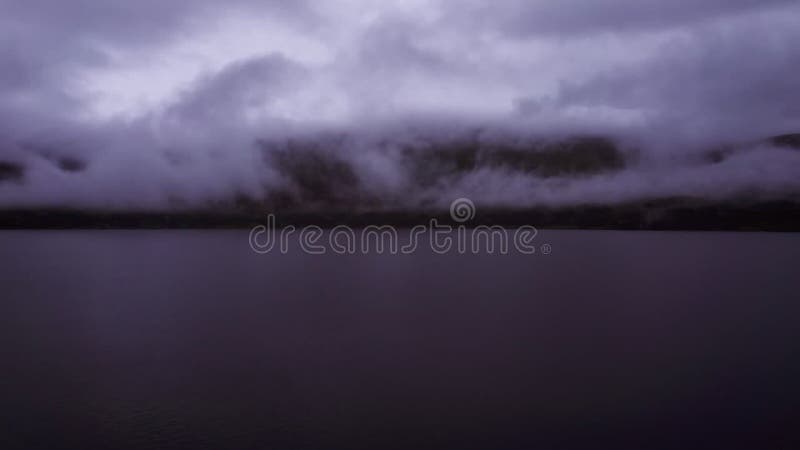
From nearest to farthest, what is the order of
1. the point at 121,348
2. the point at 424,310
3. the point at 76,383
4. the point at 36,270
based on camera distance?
1. the point at 76,383
2. the point at 121,348
3. the point at 424,310
4. the point at 36,270

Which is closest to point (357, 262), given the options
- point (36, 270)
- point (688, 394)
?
point (36, 270)

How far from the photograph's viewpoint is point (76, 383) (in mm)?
23234

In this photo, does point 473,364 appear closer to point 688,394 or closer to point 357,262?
point 688,394

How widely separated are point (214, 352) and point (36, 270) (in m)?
62.9

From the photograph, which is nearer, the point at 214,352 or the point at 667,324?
the point at 214,352

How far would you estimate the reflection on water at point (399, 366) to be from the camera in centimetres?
1798

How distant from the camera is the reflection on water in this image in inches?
708

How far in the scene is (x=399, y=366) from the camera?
25.2 meters

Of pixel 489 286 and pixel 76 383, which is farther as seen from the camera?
pixel 489 286

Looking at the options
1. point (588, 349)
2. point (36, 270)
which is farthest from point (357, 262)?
point (588, 349)

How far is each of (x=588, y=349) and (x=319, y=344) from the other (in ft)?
41.3

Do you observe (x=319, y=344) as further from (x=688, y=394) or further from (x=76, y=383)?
(x=688, y=394)

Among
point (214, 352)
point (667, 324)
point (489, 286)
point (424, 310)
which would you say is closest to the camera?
point (214, 352)

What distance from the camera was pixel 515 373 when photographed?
2406 centimetres
